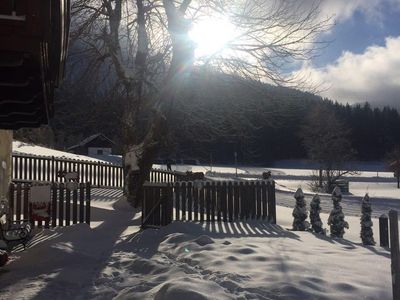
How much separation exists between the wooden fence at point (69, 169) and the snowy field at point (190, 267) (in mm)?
10728

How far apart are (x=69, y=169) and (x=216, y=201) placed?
1185cm

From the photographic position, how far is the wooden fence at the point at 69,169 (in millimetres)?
21656

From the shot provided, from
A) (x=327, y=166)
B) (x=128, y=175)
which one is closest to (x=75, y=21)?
(x=128, y=175)

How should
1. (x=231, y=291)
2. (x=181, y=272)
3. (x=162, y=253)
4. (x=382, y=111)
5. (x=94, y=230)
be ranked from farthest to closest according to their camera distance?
(x=382, y=111)
(x=94, y=230)
(x=162, y=253)
(x=181, y=272)
(x=231, y=291)

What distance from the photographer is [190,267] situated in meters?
7.14

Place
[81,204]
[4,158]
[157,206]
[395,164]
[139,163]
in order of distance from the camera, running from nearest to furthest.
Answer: [4,158] < [81,204] < [157,206] < [139,163] < [395,164]

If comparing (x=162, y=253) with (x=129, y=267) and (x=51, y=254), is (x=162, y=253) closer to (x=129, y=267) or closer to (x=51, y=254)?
(x=129, y=267)

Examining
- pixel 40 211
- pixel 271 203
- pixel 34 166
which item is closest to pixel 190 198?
pixel 271 203

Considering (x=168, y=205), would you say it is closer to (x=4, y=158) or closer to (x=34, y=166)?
(x=4, y=158)

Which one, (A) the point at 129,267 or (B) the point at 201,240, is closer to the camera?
(A) the point at 129,267

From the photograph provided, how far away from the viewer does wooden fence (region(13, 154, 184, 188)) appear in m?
21.7

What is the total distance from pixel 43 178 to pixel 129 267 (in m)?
15.2

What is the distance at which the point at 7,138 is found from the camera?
40.7 ft

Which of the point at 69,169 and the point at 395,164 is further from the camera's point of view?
the point at 395,164
